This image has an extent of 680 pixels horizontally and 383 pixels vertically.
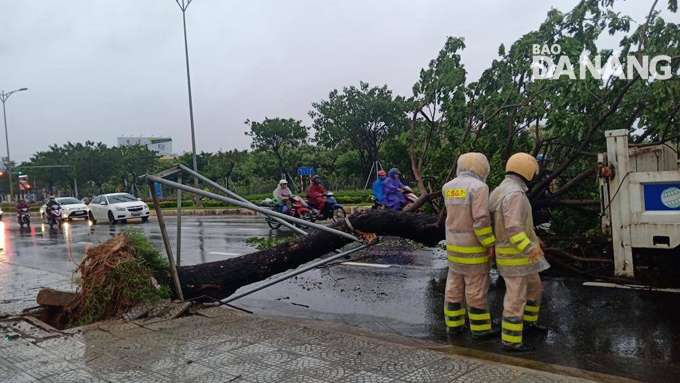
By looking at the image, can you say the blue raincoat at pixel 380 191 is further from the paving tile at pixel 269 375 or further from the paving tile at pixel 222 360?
the paving tile at pixel 269 375

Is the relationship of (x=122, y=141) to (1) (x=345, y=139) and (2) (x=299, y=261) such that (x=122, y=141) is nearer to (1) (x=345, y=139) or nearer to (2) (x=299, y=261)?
(1) (x=345, y=139)

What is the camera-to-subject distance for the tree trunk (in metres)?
5.88

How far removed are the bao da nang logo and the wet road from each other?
2.43m

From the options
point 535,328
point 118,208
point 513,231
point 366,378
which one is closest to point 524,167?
point 513,231

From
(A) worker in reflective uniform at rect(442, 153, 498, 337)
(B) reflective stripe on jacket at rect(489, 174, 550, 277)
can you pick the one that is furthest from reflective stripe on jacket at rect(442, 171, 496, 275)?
(B) reflective stripe on jacket at rect(489, 174, 550, 277)

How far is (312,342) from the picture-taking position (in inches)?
170

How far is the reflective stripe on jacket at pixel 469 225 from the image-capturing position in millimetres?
4359

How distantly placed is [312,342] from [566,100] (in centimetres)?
433

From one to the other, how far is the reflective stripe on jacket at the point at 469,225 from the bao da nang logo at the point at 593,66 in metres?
2.70

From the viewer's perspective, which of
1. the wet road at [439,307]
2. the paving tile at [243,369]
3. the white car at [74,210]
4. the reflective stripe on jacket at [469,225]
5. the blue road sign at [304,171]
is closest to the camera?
the paving tile at [243,369]

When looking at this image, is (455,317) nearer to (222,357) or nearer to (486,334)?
(486,334)

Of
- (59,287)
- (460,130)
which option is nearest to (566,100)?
(460,130)

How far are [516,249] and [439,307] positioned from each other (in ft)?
5.63

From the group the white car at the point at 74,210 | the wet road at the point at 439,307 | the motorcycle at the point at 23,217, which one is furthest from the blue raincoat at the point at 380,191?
the motorcycle at the point at 23,217
